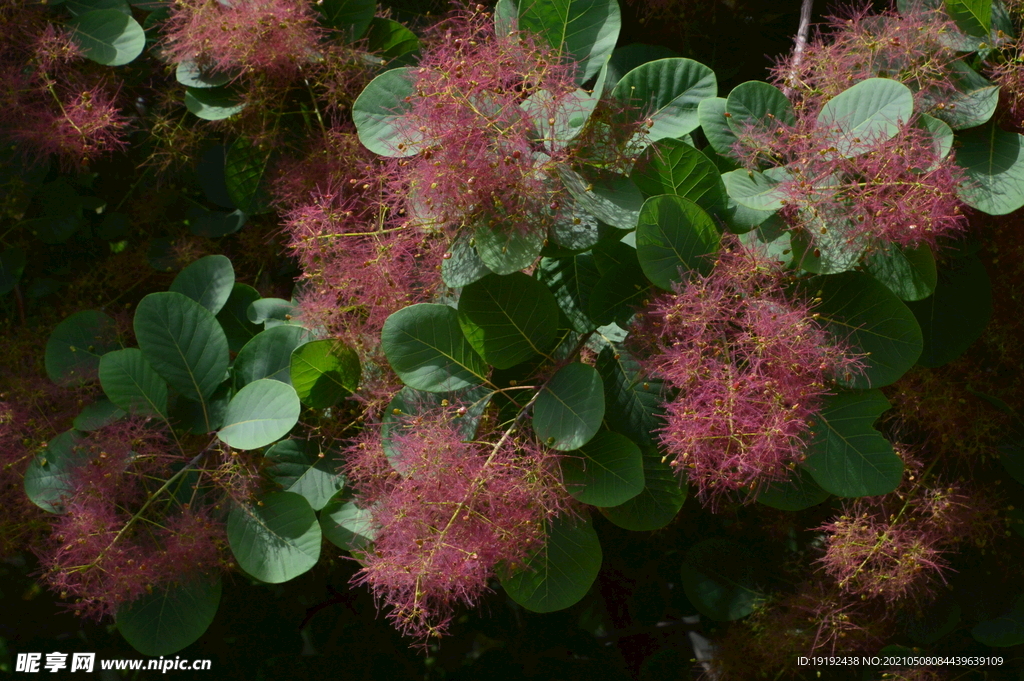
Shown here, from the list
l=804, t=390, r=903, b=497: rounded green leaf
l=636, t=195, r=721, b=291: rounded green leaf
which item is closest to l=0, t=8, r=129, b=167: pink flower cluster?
l=636, t=195, r=721, b=291: rounded green leaf

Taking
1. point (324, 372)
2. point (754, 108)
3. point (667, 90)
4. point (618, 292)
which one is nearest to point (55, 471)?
point (324, 372)

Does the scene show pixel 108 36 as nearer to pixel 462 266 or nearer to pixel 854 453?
pixel 462 266

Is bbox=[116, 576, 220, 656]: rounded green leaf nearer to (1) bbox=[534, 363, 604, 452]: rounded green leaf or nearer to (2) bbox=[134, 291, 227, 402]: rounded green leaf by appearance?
(2) bbox=[134, 291, 227, 402]: rounded green leaf

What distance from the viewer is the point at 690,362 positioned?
1271 mm

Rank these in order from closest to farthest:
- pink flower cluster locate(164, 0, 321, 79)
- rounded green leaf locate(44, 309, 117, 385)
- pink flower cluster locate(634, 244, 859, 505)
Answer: pink flower cluster locate(634, 244, 859, 505) → pink flower cluster locate(164, 0, 321, 79) → rounded green leaf locate(44, 309, 117, 385)

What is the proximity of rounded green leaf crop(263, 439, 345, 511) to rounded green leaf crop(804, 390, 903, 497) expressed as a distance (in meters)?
0.95

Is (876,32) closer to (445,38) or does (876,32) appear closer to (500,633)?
(445,38)

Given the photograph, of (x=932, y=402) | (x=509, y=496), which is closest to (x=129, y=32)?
(x=509, y=496)

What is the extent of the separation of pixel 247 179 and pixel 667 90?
108cm

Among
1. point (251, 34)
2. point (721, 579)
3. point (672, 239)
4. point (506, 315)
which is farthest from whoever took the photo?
point (721, 579)

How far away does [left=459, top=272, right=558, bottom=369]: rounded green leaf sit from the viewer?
137cm

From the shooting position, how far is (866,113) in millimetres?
1325

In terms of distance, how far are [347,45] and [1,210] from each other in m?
1.01

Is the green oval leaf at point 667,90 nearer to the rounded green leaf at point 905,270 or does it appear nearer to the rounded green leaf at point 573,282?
the rounded green leaf at point 573,282
